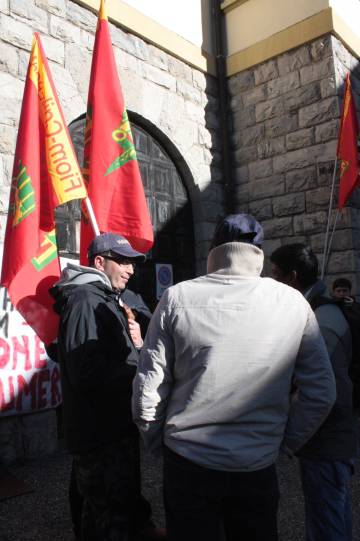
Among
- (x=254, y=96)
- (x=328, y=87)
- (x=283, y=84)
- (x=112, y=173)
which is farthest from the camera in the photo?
(x=254, y=96)

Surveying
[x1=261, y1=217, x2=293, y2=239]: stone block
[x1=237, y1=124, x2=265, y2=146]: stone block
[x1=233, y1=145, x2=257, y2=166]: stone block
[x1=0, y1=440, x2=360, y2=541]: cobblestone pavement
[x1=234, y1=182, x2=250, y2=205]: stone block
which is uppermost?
[x1=237, y1=124, x2=265, y2=146]: stone block

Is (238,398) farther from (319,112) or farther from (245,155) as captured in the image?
(245,155)

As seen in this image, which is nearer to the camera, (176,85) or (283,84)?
(176,85)

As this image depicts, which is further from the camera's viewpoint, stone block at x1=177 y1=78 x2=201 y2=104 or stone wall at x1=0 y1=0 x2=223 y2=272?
stone block at x1=177 y1=78 x2=201 y2=104

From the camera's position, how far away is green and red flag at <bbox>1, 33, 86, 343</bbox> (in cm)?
287

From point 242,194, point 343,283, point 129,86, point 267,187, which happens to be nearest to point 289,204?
point 267,187

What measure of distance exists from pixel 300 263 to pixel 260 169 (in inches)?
174

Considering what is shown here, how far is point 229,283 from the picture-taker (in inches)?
61.3

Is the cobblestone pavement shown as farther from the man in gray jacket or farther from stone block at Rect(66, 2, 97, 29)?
stone block at Rect(66, 2, 97, 29)

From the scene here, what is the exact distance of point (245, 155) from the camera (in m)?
6.47

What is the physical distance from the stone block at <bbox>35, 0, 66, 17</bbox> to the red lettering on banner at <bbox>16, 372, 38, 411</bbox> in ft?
11.7

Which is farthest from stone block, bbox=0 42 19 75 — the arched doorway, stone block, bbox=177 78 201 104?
stone block, bbox=177 78 201 104

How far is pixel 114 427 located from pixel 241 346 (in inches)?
38.4

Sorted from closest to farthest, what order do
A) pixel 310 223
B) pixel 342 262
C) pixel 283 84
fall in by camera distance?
pixel 342 262
pixel 310 223
pixel 283 84
